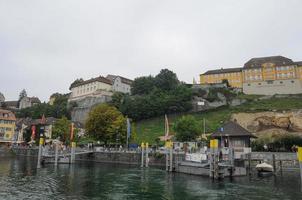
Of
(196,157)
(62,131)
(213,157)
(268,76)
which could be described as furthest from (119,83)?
(213,157)

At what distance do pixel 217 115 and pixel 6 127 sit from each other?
76931 mm

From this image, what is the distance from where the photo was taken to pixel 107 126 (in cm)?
6988

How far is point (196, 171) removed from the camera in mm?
40750

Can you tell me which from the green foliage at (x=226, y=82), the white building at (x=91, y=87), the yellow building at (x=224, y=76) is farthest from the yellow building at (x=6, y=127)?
the green foliage at (x=226, y=82)

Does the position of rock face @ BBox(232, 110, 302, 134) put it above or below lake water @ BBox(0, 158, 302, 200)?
above

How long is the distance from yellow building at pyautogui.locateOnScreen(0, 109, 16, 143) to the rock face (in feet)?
269

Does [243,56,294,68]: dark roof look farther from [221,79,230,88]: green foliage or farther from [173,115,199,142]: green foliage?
[173,115,199,142]: green foliage

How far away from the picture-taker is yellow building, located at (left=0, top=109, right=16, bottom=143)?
107769mm

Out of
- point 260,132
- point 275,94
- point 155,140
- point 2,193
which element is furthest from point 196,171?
point 275,94

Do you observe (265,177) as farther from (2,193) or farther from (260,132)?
(260,132)

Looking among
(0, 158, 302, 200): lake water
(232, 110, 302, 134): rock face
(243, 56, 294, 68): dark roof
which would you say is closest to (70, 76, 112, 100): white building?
(243, 56, 294, 68): dark roof

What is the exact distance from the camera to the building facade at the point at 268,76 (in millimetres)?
114125

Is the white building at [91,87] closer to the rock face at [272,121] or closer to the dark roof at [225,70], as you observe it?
the dark roof at [225,70]

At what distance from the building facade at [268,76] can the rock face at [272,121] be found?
108 feet
